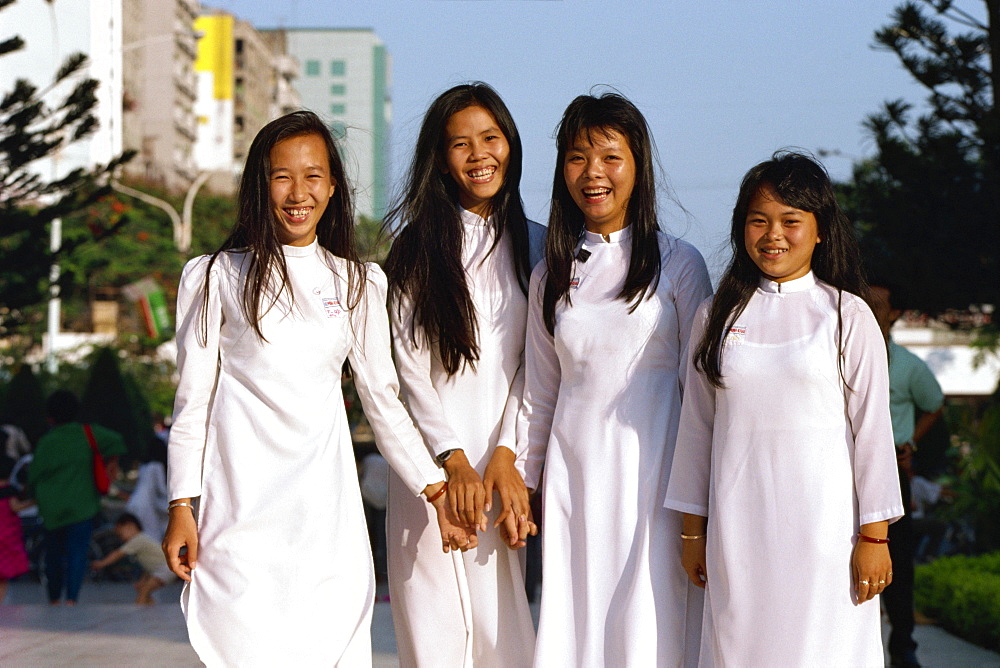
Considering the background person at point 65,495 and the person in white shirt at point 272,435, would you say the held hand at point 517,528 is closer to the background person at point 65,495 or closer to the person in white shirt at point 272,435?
the person in white shirt at point 272,435

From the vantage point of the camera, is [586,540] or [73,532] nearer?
[586,540]

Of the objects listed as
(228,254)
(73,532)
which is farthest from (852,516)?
(73,532)

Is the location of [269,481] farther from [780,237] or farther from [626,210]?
[780,237]

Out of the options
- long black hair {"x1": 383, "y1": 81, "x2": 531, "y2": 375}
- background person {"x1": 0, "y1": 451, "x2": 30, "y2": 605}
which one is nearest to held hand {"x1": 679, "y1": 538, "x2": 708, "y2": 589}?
long black hair {"x1": 383, "y1": 81, "x2": 531, "y2": 375}

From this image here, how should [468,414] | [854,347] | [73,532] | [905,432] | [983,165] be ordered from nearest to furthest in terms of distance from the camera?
[854,347] → [468,414] → [905,432] → [73,532] → [983,165]

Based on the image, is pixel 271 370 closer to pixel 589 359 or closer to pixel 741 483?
pixel 589 359

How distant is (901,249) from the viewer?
9.51 metres

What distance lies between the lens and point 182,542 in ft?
9.39

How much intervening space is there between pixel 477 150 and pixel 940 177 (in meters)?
6.76

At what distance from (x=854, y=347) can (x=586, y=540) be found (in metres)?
0.83

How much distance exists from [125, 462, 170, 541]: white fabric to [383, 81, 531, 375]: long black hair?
22.4 ft

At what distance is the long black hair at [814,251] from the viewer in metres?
2.97

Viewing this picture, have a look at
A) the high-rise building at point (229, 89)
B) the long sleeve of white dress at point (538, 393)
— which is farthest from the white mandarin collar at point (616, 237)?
the high-rise building at point (229, 89)

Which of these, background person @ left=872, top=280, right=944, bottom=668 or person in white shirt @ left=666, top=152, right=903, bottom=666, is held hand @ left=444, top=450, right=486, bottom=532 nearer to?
person in white shirt @ left=666, top=152, right=903, bottom=666
